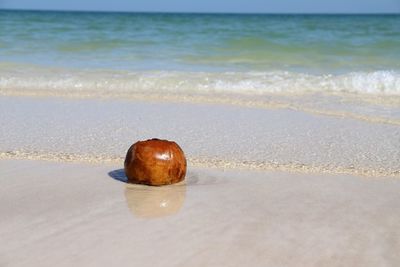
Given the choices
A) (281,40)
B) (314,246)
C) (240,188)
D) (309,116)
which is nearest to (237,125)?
(309,116)

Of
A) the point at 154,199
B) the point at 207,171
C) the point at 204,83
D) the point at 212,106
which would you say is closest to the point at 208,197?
the point at 154,199

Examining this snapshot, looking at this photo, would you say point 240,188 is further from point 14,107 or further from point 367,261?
point 14,107

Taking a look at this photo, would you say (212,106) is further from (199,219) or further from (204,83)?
(199,219)

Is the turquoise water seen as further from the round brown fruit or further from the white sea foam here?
the round brown fruit

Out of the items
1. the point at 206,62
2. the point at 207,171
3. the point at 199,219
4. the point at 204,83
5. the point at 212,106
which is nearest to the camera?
the point at 199,219

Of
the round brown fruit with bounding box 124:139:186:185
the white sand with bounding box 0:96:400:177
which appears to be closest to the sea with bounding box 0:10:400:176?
the white sand with bounding box 0:96:400:177

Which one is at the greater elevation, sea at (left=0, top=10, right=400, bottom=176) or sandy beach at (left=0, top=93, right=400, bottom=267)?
sandy beach at (left=0, top=93, right=400, bottom=267)

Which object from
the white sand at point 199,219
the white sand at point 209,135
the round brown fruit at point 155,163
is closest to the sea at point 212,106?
the white sand at point 209,135
